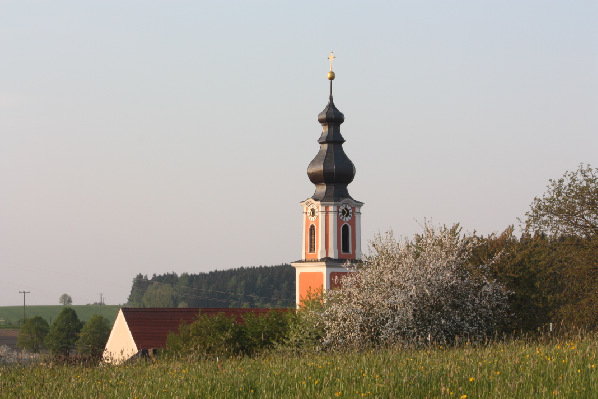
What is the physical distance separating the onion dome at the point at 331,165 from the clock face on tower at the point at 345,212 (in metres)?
0.69

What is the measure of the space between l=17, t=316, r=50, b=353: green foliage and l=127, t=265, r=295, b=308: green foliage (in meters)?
53.4

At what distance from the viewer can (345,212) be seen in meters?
63.0

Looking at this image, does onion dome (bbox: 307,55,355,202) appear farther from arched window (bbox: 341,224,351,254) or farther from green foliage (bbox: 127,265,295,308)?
green foliage (bbox: 127,265,295,308)

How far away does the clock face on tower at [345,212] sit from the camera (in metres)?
62.8

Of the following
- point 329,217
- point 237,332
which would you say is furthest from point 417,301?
point 329,217

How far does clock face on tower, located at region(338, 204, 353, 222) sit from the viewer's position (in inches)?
2472

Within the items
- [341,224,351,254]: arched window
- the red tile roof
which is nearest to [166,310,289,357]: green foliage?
the red tile roof

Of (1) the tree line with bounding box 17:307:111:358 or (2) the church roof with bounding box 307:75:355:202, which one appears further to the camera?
(1) the tree line with bounding box 17:307:111:358

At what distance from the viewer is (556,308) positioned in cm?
3812

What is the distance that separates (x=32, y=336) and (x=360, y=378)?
353 ft

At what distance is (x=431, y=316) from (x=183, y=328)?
18.3 m

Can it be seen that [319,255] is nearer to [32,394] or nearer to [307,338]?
[307,338]

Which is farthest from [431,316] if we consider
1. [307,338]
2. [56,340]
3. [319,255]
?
[56,340]

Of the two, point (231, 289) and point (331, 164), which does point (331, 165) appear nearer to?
point (331, 164)
